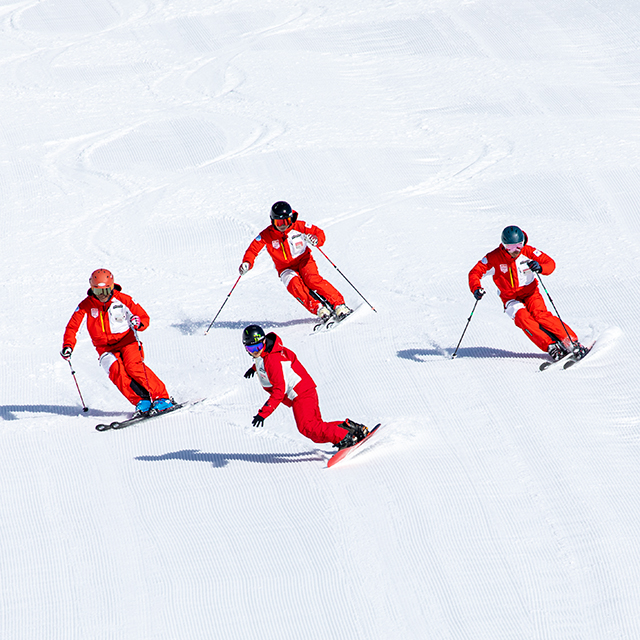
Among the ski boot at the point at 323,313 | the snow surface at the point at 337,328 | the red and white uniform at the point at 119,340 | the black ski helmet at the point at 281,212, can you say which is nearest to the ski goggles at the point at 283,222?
the black ski helmet at the point at 281,212

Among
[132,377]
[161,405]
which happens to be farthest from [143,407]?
[132,377]

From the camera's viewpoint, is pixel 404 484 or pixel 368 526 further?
pixel 404 484

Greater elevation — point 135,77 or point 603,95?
point 135,77

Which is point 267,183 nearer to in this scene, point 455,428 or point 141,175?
point 141,175

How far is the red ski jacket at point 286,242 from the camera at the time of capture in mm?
9352

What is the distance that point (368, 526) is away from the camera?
6.09 metres

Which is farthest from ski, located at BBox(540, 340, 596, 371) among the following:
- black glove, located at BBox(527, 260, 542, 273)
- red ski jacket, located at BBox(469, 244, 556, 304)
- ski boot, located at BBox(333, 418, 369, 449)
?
ski boot, located at BBox(333, 418, 369, 449)

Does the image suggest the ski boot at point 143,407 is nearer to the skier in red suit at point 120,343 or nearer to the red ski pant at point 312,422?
A: the skier in red suit at point 120,343

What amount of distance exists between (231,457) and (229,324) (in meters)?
3.11

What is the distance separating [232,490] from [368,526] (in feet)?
3.81

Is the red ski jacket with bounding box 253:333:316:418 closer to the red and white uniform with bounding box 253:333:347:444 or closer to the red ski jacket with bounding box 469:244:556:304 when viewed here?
the red and white uniform with bounding box 253:333:347:444

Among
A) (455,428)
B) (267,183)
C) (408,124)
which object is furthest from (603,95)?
(455,428)

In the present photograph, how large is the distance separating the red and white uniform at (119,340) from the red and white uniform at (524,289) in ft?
10.0

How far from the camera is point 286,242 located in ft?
30.9
